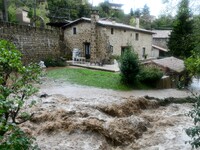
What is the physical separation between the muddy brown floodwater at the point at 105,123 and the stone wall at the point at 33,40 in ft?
27.0

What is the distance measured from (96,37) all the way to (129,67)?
27.2 ft

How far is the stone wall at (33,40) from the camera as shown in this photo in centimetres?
1702

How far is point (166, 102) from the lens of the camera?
11.8 meters

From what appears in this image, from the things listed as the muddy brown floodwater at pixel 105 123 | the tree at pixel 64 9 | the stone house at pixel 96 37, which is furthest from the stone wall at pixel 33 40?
the tree at pixel 64 9

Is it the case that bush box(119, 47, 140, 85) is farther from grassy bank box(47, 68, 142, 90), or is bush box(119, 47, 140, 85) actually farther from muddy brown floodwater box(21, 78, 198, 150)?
muddy brown floodwater box(21, 78, 198, 150)

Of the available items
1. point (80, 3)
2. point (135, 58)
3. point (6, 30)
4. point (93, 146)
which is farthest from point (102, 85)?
Result: point (80, 3)

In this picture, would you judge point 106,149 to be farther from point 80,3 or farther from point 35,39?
point 80,3

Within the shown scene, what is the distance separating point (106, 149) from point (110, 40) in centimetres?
1623

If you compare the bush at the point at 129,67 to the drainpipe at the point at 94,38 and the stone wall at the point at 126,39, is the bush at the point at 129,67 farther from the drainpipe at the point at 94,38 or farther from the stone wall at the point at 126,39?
the drainpipe at the point at 94,38

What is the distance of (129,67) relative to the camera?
1396cm

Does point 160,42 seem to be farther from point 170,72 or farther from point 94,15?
point 170,72

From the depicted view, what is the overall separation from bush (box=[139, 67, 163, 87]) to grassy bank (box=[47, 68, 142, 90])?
1.32 metres

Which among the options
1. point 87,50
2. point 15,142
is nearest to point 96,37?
point 87,50

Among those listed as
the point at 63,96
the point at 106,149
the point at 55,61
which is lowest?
the point at 106,149
